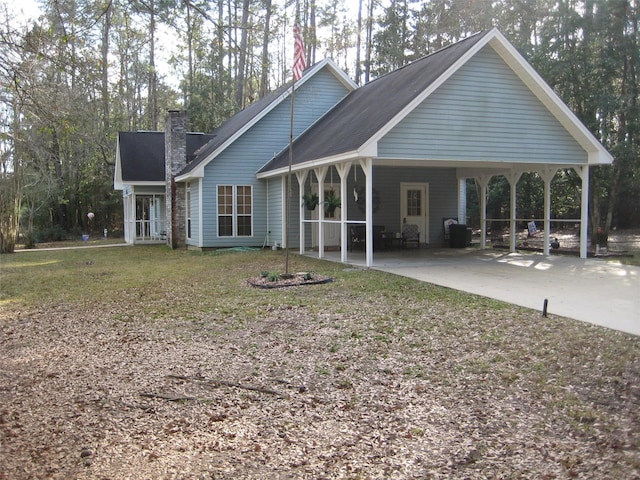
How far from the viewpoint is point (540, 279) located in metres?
10.8

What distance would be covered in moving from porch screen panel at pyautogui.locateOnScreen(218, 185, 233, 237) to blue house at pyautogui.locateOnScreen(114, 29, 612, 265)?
3 centimetres

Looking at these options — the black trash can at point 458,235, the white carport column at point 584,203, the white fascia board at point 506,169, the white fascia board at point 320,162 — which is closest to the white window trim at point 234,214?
the white fascia board at point 320,162

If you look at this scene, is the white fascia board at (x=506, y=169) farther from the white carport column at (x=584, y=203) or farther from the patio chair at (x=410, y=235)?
the patio chair at (x=410, y=235)

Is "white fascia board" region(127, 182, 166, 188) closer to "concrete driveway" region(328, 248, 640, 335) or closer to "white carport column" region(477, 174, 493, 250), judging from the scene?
"concrete driveway" region(328, 248, 640, 335)

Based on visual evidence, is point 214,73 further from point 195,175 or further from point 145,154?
point 195,175

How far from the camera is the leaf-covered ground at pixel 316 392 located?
11.9 feet

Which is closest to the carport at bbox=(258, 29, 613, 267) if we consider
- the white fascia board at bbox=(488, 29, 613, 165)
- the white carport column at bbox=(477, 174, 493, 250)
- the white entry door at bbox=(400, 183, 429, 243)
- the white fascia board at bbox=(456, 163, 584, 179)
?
the white fascia board at bbox=(488, 29, 613, 165)

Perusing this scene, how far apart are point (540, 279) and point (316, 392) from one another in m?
Answer: 7.28

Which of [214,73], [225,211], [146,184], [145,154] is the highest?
[214,73]

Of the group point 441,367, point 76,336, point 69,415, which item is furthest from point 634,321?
point 76,336

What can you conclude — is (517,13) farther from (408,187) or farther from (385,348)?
(385,348)

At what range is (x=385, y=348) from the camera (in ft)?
20.1

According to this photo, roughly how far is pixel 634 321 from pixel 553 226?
21.8 m

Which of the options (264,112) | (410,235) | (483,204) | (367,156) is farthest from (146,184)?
(367,156)
